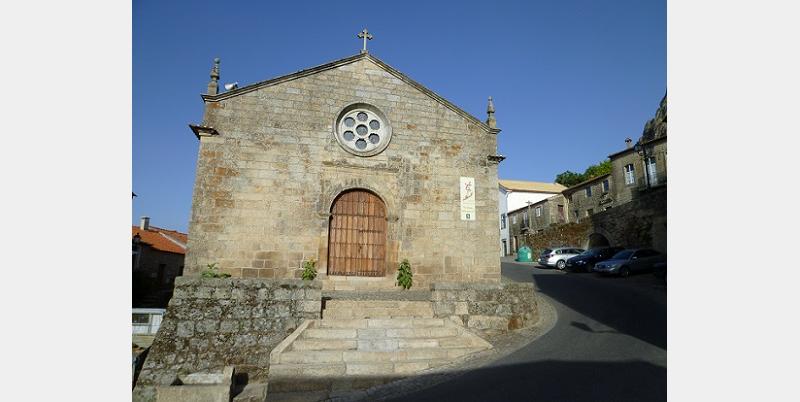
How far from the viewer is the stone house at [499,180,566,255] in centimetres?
4288

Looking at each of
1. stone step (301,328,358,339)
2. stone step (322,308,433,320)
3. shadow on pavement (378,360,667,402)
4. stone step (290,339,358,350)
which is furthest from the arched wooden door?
shadow on pavement (378,360,667,402)

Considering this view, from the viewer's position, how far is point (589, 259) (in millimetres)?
21703

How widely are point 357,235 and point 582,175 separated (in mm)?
45093

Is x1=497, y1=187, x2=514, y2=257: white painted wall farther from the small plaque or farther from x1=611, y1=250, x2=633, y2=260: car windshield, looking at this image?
the small plaque

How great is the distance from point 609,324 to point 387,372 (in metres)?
5.26

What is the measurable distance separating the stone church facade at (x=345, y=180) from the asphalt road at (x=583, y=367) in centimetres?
360

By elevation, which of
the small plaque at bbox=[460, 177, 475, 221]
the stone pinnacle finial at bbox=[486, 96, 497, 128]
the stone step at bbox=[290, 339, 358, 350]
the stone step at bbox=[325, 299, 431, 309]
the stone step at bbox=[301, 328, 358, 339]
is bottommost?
the stone step at bbox=[290, 339, 358, 350]

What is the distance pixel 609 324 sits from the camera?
8789 mm

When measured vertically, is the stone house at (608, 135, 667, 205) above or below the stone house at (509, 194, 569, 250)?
above

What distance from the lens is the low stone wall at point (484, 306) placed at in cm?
823

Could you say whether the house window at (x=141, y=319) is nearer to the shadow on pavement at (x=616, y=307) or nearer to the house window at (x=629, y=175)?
the shadow on pavement at (x=616, y=307)

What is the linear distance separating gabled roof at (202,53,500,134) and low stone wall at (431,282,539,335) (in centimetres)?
589

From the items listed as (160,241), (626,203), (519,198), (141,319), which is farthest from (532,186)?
(141,319)

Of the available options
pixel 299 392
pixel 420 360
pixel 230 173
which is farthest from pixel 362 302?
pixel 230 173
